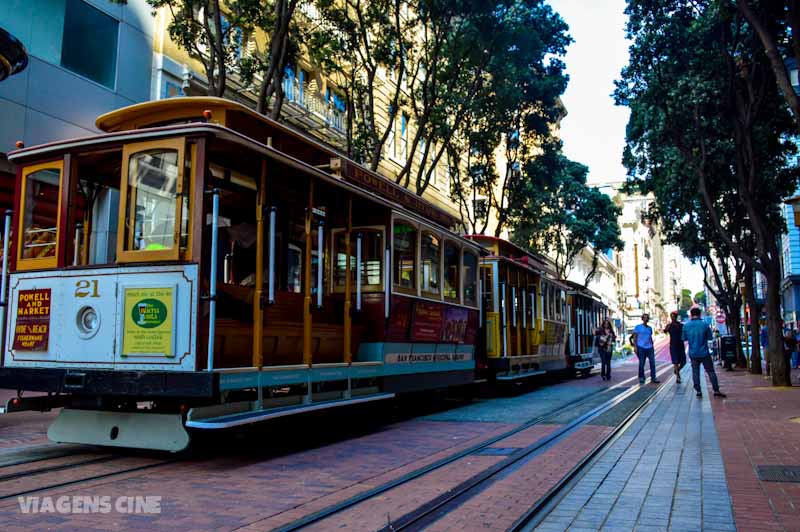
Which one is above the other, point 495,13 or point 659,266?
point 659,266

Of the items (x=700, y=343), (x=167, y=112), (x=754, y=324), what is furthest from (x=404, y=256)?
(x=754, y=324)

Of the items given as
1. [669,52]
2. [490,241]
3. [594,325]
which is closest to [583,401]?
[490,241]

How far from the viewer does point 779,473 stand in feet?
21.1

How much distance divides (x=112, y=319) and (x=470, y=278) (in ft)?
26.4

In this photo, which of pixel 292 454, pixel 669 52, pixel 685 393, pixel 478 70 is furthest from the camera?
pixel 478 70

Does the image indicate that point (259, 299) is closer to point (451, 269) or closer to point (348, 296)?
point (348, 296)

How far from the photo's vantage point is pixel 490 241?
15789 mm

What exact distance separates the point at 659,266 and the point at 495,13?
15821 centimetres

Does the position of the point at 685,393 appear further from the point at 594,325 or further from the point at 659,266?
the point at 659,266

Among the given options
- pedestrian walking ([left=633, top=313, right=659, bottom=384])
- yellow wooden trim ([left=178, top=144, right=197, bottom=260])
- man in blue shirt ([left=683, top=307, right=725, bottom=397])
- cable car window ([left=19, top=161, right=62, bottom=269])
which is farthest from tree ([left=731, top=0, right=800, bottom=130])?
cable car window ([left=19, top=161, right=62, bottom=269])

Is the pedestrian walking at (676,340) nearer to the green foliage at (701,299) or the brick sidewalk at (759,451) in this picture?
the brick sidewalk at (759,451)

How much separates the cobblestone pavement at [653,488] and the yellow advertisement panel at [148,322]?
12.8 ft

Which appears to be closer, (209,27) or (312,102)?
(209,27)

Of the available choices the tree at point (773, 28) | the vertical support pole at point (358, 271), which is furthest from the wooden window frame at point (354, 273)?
the tree at point (773, 28)
